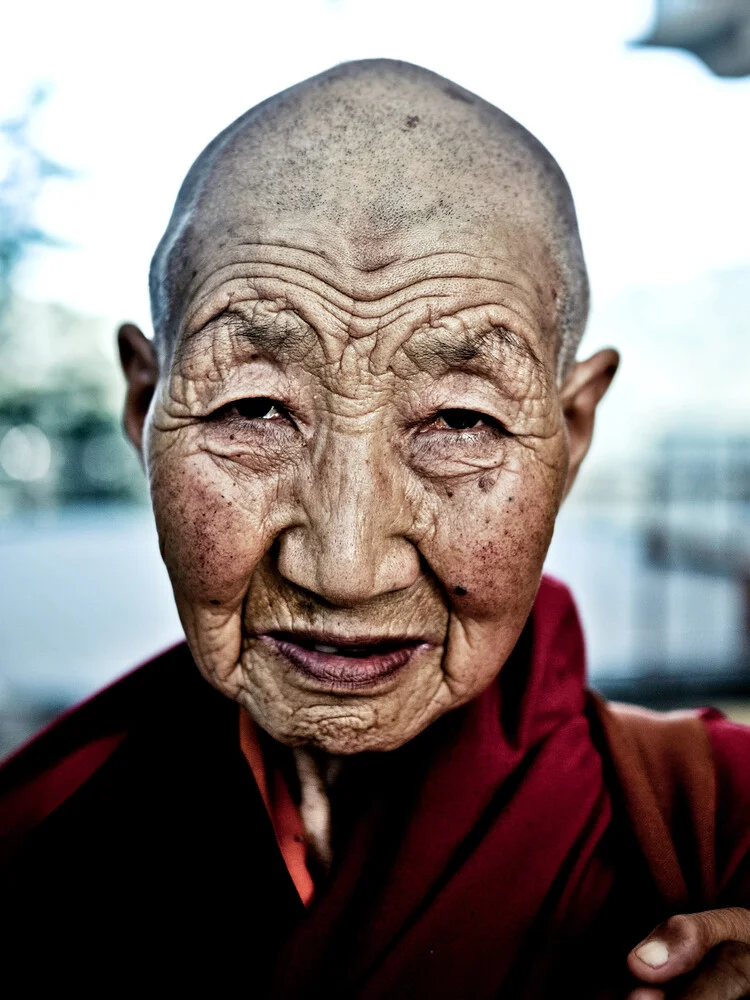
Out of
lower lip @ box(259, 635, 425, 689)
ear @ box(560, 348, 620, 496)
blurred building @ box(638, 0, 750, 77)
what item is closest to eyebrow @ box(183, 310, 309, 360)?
lower lip @ box(259, 635, 425, 689)

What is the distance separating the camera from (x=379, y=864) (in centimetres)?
138

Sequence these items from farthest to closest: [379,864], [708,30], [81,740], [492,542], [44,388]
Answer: [44,388] < [708,30] < [81,740] < [379,864] < [492,542]

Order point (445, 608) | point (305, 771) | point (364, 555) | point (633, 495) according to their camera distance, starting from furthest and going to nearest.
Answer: point (633, 495) → point (305, 771) → point (445, 608) → point (364, 555)

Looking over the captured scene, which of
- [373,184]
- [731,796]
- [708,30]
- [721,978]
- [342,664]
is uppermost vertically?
[708,30]

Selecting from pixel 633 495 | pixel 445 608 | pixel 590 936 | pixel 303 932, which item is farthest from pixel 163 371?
pixel 633 495

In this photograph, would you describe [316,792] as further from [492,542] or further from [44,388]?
[44,388]

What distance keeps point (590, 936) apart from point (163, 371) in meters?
1.05

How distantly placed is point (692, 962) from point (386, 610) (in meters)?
0.59

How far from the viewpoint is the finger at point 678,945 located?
44.5 inches

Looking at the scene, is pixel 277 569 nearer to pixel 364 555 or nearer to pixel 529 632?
pixel 364 555

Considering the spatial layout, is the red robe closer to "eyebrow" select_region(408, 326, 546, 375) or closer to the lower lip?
the lower lip

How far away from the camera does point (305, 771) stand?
155 cm

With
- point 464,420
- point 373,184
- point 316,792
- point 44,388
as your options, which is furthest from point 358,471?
point 44,388

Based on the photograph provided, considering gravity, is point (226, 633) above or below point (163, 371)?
below
